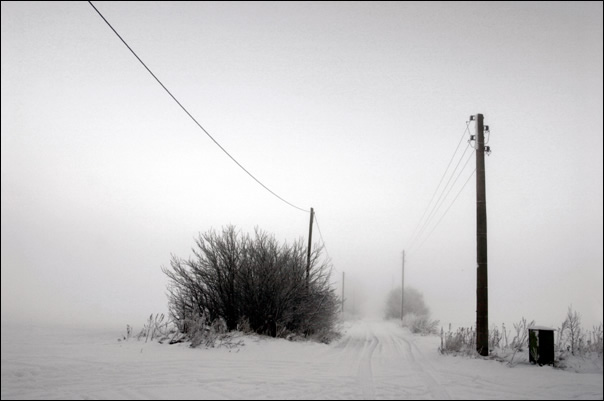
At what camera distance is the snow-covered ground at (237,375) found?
5.79 metres

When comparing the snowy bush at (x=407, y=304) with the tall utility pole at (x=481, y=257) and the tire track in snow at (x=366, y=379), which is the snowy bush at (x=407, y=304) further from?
the tire track in snow at (x=366, y=379)

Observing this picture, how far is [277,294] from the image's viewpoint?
14.1 meters

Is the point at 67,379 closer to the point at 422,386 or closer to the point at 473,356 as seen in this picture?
the point at 422,386

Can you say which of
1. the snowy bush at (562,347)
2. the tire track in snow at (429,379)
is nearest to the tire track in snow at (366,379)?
the tire track in snow at (429,379)

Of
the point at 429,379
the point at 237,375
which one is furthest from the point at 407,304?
the point at 237,375

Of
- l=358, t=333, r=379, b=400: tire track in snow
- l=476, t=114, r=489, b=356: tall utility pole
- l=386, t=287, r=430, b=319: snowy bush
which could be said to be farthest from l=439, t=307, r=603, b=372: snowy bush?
l=386, t=287, r=430, b=319: snowy bush

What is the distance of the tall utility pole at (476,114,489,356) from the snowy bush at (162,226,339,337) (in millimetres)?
6714

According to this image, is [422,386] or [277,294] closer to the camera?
[422,386]

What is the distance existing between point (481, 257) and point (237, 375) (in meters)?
7.65

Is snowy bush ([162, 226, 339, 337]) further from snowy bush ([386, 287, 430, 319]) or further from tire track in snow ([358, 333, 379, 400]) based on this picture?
snowy bush ([386, 287, 430, 319])

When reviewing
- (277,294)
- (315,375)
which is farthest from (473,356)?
(277,294)

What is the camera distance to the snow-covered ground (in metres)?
5.79

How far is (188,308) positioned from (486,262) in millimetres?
10362

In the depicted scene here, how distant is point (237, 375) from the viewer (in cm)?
696
